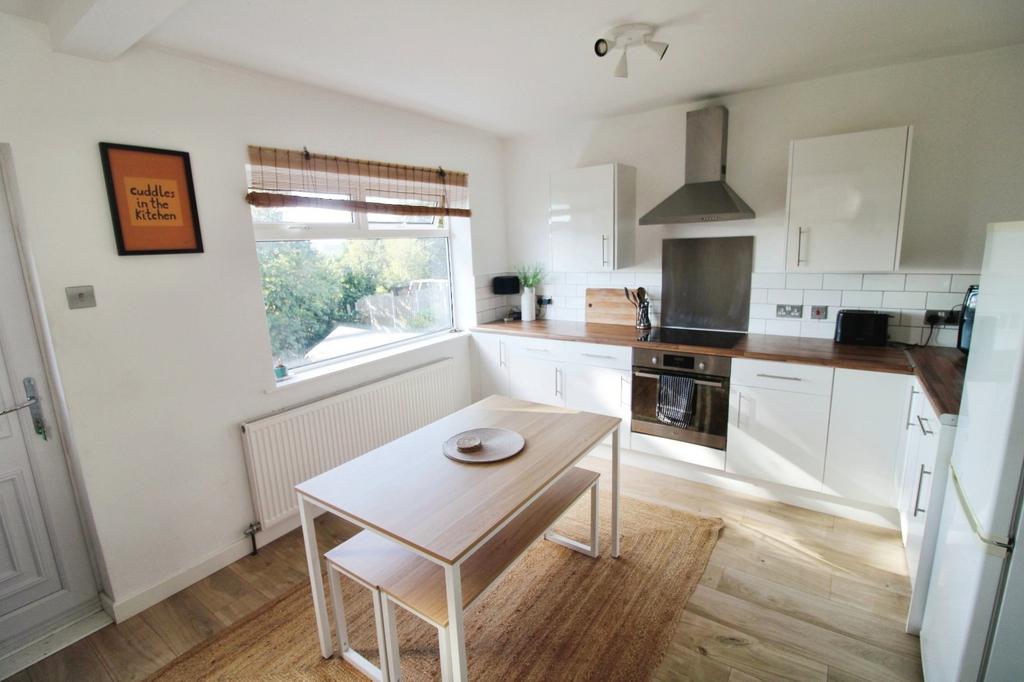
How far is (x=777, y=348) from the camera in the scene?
2.83 metres

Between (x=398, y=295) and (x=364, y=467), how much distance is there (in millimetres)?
1932

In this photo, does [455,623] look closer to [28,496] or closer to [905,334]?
[28,496]

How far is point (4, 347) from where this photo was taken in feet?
6.38

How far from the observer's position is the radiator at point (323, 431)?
8.30 ft

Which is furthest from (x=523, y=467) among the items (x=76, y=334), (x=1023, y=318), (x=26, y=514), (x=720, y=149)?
(x=720, y=149)

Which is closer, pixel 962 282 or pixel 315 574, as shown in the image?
pixel 315 574

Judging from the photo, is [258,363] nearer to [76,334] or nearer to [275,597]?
[76,334]

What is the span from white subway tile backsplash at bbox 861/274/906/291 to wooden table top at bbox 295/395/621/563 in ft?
6.31

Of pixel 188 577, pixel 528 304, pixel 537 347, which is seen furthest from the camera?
pixel 528 304

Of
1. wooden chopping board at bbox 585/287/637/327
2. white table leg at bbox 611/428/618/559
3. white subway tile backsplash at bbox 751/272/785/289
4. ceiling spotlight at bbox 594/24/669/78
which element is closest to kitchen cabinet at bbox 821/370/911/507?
white subway tile backsplash at bbox 751/272/785/289

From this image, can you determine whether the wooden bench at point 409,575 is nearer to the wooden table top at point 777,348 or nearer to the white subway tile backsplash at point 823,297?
the wooden table top at point 777,348

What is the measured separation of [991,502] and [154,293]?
3.06m

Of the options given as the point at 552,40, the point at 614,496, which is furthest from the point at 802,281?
the point at 552,40

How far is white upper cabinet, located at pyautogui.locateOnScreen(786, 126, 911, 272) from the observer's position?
2.48 m
